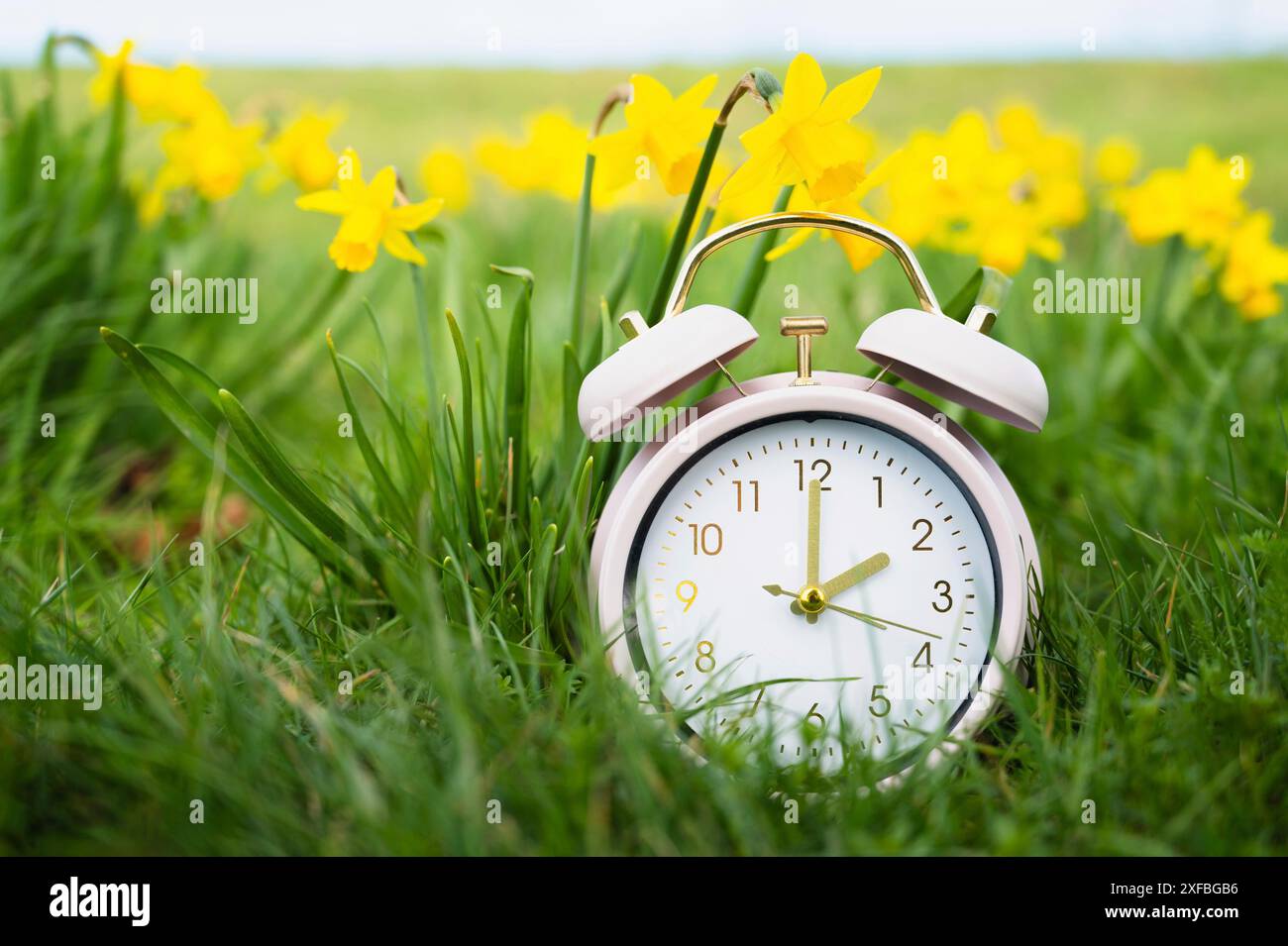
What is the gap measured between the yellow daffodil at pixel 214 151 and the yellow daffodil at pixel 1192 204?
197 centimetres

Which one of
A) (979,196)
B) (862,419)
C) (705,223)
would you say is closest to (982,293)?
(862,419)

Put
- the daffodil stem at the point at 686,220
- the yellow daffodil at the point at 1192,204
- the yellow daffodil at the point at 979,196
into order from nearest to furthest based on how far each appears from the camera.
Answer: the daffodil stem at the point at 686,220 → the yellow daffodil at the point at 979,196 → the yellow daffodil at the point at 1192,204

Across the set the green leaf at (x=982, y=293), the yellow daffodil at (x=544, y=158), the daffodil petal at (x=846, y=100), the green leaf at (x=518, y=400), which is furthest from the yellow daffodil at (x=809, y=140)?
the yellow daffodil at (x=544, y=158)

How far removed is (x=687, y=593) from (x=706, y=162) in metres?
0.59

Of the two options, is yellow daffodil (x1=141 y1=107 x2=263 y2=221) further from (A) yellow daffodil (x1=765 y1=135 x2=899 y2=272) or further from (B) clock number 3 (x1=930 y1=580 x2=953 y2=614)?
(B) clock number 3 (x1=930 y1=580 x2=953 y2=614)

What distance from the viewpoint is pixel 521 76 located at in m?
7.76

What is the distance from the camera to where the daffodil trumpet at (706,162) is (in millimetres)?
1458

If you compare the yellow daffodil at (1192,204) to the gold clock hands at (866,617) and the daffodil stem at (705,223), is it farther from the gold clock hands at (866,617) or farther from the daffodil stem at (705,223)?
the gold clock hands at (866,617)

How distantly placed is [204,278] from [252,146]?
517mm

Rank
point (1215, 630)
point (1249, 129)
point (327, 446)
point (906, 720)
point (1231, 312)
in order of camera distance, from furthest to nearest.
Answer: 1. point (1249, 129)
2. point (1231, 312)
3. point (327, 446)
4. point (1215, 630)
5. point (906, 720)

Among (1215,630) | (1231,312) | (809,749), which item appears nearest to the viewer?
(809,749)
